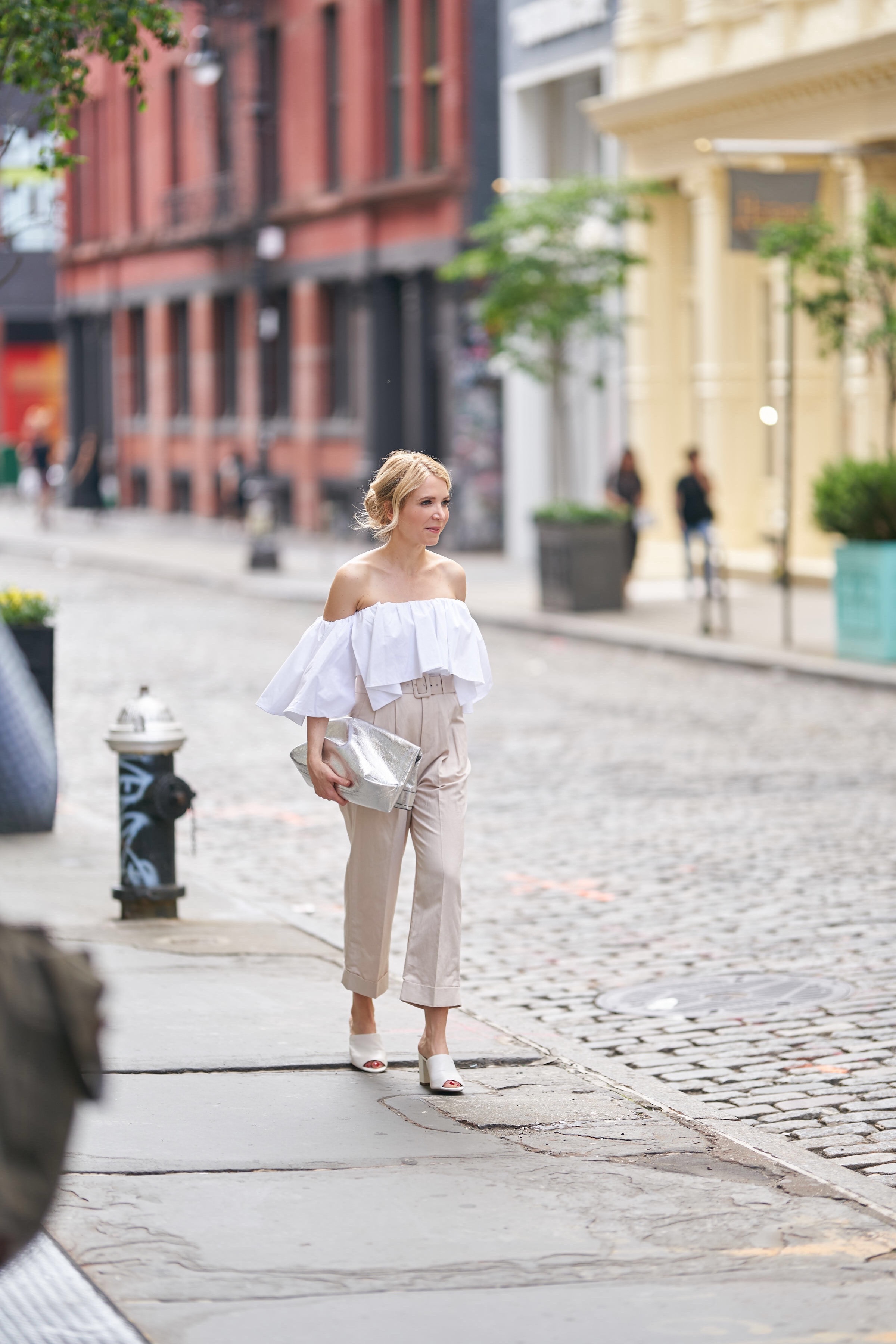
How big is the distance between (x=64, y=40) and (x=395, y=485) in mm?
4995

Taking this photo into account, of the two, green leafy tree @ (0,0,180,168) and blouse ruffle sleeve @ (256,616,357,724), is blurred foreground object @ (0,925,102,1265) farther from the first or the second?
green leafy tree @ (0,0,180,168)

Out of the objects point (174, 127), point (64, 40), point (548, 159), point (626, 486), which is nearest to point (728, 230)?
point (626, 486)

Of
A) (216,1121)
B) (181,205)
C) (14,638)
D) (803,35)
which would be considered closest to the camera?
(216,1121)

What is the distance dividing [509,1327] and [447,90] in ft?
98.7

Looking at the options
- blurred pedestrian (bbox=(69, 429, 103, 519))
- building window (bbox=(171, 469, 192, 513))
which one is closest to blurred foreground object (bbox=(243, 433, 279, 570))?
blurred pedestrian (bbox=(69, 429, 103, 519))

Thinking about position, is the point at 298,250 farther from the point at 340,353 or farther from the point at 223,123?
the point at 223,123

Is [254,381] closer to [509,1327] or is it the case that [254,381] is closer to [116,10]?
[116,10]

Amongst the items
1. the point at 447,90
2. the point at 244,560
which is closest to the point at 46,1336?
the point at 244,560

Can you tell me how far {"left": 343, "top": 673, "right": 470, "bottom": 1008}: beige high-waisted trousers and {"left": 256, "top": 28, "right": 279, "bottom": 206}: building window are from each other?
113ft

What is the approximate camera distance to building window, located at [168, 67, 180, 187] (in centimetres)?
4431

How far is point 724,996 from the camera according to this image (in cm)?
750

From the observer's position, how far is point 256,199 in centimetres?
3978

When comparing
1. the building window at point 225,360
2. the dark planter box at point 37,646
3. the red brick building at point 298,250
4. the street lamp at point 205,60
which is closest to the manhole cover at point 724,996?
the dark planter box at point 37,646

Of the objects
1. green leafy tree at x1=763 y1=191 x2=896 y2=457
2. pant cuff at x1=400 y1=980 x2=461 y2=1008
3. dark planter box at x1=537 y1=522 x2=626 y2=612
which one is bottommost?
pant cuff at x1=400 y1=980 x2=461 y2=1008
